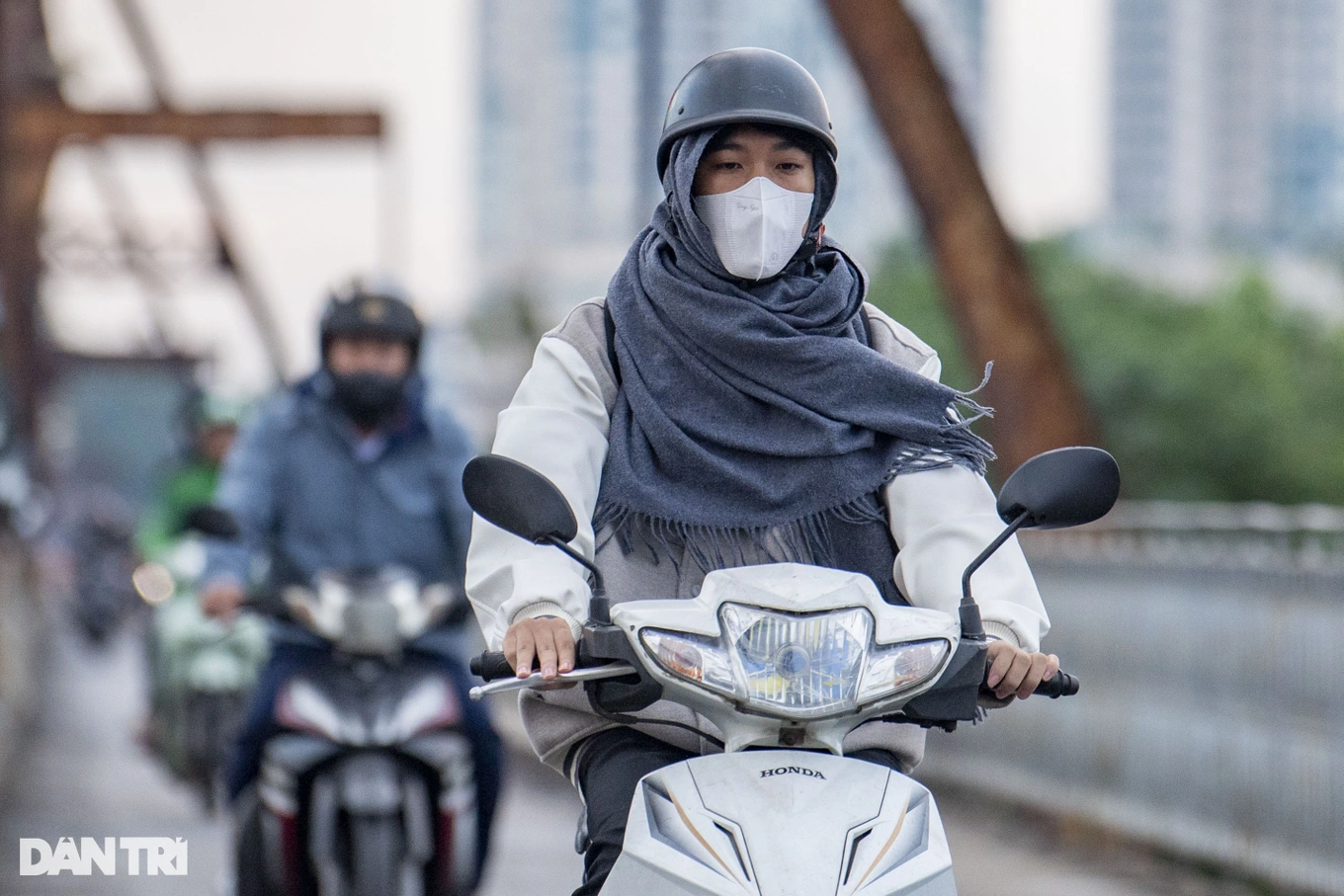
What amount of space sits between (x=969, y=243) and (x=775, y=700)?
1025 cm

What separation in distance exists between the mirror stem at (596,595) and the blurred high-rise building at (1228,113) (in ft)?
424

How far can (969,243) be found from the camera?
12.8 metres

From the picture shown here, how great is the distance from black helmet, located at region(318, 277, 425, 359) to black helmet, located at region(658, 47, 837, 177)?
2995 millimetres

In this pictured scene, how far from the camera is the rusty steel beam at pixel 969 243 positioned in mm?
12672

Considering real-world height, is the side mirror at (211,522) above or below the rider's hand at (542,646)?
above

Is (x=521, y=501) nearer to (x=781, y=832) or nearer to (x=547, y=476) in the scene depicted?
(x=547, y=476)

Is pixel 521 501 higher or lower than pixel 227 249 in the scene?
lower

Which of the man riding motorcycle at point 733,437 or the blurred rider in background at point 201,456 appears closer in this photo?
the man riding motorcycle at point 733,437

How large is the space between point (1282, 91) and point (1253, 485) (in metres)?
90.6

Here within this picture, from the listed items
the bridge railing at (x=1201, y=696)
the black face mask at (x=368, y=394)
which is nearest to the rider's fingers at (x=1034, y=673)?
the black face mask at (x=368, y=394)

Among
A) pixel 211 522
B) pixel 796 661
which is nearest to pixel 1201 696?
pixel 211 522

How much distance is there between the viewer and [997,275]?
12.8 meters

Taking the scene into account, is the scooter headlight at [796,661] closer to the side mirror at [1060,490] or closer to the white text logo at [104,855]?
the side mirror at [1060,490]

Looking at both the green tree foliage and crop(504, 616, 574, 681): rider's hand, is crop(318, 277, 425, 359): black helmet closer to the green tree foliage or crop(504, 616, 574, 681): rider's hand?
crop(504, 616, 574, 681): rider's hand
